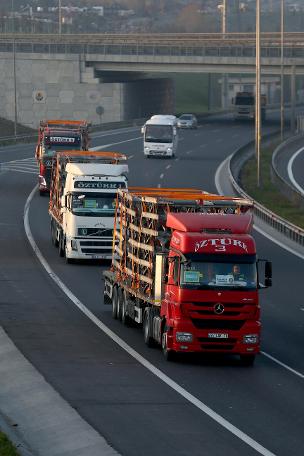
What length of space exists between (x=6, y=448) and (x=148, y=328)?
1070cm

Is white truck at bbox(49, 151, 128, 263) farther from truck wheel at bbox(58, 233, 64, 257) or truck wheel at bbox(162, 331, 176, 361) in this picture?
truck wheel at bbox(162, 331, 176, 361)

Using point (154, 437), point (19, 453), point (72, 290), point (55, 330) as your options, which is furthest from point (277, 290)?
point (19, 453)

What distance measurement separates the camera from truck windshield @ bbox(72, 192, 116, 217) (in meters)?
44.9

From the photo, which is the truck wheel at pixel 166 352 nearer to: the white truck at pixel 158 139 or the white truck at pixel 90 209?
the white truck at pixel 90 209

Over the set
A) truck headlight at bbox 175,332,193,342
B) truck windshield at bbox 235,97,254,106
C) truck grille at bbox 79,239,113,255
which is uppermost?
truck headlight at bbox 175,332,193,342

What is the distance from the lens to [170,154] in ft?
311

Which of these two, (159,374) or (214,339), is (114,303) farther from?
(159,374)

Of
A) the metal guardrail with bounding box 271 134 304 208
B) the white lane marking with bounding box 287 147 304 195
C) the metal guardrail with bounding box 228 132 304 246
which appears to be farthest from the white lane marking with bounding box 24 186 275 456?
the white lane marking with bounding box 287 147 304 195

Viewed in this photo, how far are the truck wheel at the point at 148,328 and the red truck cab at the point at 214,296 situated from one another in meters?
1.67

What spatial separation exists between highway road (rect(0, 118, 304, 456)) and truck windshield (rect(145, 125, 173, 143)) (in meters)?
46.2

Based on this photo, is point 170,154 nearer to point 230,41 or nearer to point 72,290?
point 230,41

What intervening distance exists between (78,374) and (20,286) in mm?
13603

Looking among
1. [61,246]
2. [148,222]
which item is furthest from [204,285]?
[61,246]

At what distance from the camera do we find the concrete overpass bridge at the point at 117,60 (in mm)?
135500
